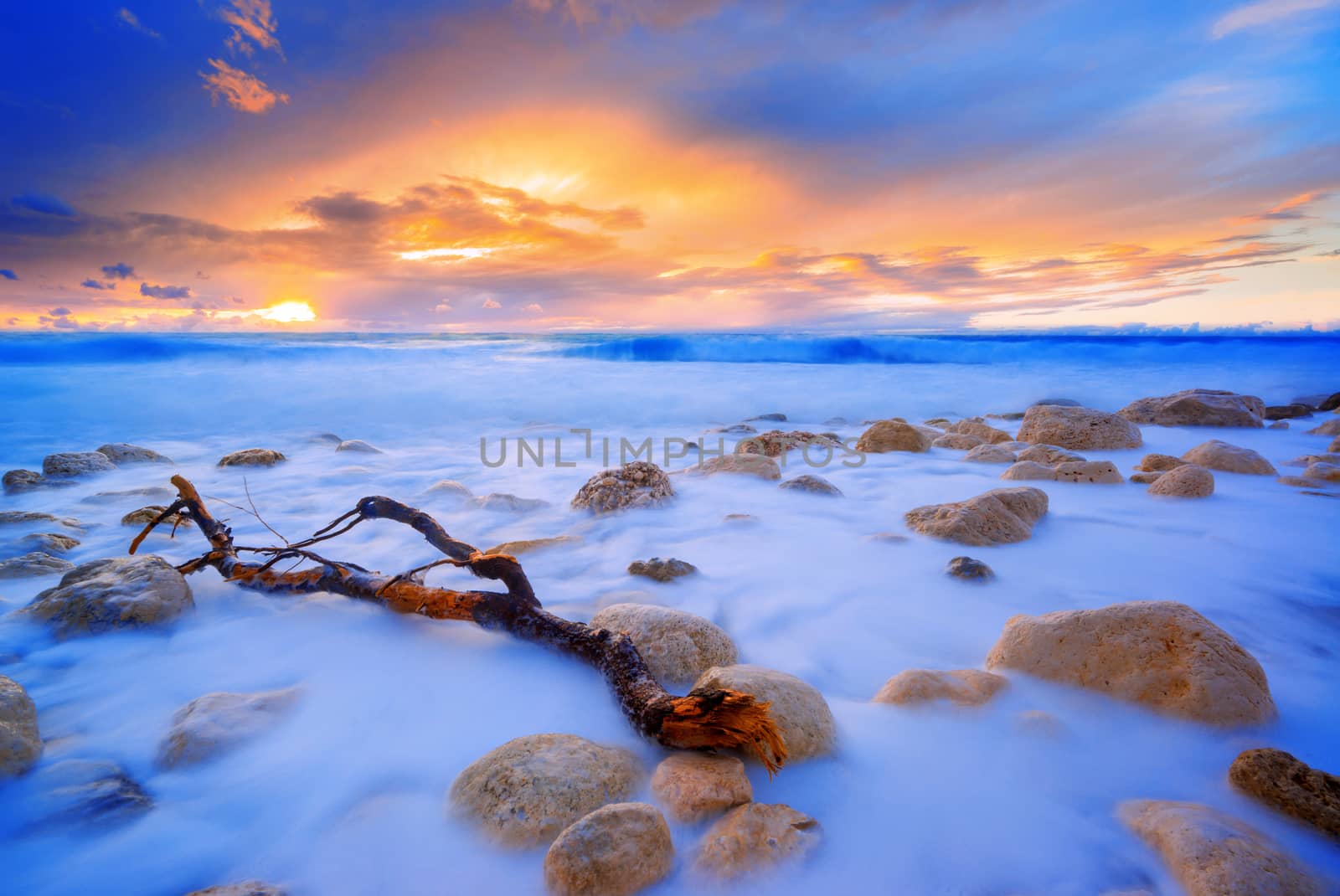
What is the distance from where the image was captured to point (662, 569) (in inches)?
114

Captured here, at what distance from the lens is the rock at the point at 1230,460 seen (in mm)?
4613

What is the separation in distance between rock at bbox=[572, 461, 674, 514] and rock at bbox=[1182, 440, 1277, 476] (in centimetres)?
449

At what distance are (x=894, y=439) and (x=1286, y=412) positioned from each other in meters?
7.48

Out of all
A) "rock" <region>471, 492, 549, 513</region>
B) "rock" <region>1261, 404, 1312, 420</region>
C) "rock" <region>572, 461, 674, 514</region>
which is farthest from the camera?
"rock" <region>1261, 404, 1312, 420</region>

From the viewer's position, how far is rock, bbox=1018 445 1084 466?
5098 millimetres

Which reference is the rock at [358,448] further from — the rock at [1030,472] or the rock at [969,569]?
the rock at [1030,472]

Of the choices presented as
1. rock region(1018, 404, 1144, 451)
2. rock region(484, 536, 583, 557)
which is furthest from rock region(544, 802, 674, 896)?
rock region(1018, 404, 1144, 451)

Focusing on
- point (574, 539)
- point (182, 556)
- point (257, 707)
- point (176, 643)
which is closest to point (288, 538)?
point (182, 556)

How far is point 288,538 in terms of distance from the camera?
370 cm

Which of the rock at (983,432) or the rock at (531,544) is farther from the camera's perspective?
the rock at (983,432)

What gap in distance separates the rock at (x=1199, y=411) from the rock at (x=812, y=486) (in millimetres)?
5515

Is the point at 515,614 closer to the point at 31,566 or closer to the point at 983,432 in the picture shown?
the point at 31,566

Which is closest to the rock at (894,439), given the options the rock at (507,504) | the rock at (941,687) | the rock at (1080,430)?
the rock at (1080,430)

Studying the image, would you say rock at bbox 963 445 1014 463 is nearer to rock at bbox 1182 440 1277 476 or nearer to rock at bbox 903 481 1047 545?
rock at bbox 1182 440 1277 476
